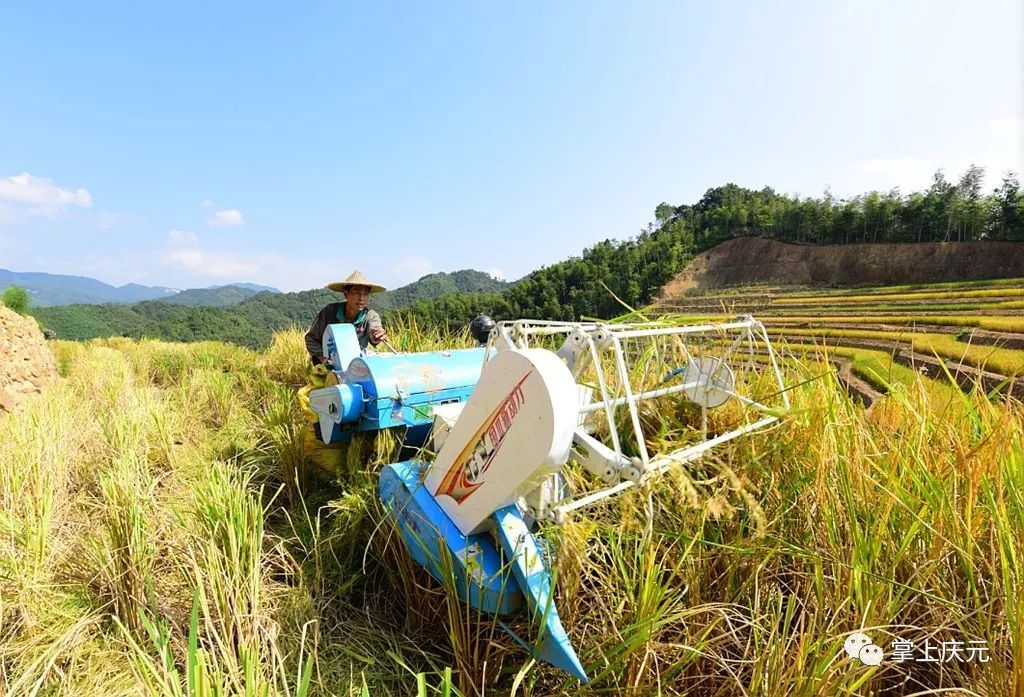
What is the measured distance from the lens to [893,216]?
51.4 metres

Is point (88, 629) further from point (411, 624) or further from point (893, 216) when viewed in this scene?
point (893, 216)

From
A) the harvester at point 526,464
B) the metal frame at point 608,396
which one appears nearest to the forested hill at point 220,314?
the harvester at point 526,464

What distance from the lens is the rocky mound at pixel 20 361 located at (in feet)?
15.8

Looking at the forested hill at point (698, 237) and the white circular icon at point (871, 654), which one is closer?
the white circular icon at point (871, 654)

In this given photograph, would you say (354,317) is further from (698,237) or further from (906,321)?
(698,237)

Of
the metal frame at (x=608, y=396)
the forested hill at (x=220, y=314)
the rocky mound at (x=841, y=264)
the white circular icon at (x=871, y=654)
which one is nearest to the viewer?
the white circular icon at (x=871, y=654)

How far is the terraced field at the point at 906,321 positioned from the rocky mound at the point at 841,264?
181 inches

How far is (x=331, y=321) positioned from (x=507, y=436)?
12.6 ft

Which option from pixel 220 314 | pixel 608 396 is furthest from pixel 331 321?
pixel 220 314

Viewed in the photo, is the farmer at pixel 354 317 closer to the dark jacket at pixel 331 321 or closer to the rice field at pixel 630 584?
the dark jacket at pixel 331 321

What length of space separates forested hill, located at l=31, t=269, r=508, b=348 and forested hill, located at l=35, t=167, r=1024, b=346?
619 millimetres

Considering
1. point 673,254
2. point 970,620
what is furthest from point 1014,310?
point 970,620

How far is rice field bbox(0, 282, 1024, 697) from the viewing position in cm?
154

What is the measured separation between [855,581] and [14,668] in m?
3.08
